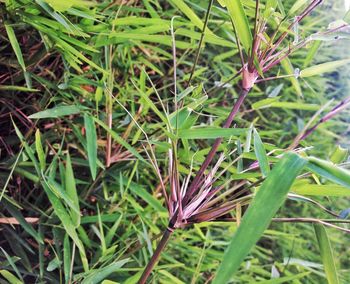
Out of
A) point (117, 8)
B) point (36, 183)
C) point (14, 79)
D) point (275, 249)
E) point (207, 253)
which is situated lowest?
point (275, 249)

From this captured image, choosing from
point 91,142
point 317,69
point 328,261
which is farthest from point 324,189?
point 91,142

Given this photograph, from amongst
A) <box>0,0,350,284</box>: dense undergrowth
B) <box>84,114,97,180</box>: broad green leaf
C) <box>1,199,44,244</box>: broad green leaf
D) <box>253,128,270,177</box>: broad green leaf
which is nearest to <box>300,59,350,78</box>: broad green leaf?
<box>0,0,350,284</box>: dense undergrowth

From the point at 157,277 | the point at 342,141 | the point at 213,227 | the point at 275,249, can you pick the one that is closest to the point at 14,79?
the point at 157,277

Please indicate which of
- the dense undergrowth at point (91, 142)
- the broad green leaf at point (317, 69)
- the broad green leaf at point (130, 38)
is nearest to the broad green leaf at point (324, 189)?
the dense undergrowth at point (91, 142)

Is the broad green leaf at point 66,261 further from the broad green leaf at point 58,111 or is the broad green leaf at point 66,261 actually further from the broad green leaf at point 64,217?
the broad green leaf at point 58,111

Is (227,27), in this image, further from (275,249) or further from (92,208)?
(275,249)
